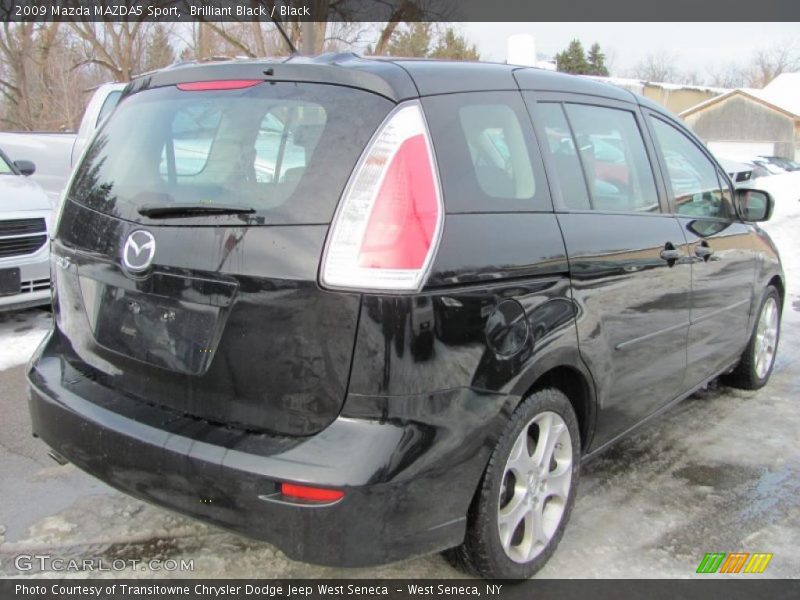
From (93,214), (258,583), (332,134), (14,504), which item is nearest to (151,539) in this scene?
(258,583)

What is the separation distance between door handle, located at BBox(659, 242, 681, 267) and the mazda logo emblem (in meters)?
2.16

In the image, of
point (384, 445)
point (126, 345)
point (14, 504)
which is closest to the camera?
point (384, 445)

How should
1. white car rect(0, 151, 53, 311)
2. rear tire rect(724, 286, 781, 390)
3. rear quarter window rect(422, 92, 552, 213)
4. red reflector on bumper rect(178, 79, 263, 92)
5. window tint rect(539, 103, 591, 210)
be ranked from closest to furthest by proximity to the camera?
rear quarter window rect(422, 92, 552, 213)
red reflector on bumper rect(178, 79, 263, 92)
window tint rect(539, 103, 591, 210)
rear tire rect(724, 286, 781, 390)
white car rect(0, 151, 53, 311)

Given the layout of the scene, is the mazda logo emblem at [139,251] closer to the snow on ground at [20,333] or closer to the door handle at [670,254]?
the door handle at [670,254]

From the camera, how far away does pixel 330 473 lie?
193cm

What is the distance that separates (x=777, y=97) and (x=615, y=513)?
235ft

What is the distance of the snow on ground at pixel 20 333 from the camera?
16.8 ft

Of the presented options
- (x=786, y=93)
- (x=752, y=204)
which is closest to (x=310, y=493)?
(x=752, y=204)

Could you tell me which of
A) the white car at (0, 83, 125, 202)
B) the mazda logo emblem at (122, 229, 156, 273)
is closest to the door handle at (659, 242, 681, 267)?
the mazda logo emblem at (122, 229, 156, 273)

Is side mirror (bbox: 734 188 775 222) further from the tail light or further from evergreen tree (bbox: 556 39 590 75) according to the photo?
evergreen tree (bbox: 556 39 590 75)

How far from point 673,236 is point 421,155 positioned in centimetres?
171

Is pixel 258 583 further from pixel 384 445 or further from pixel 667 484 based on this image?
pixel 667 484

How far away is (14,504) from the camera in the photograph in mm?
3080

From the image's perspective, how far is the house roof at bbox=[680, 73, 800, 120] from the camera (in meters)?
57.6
